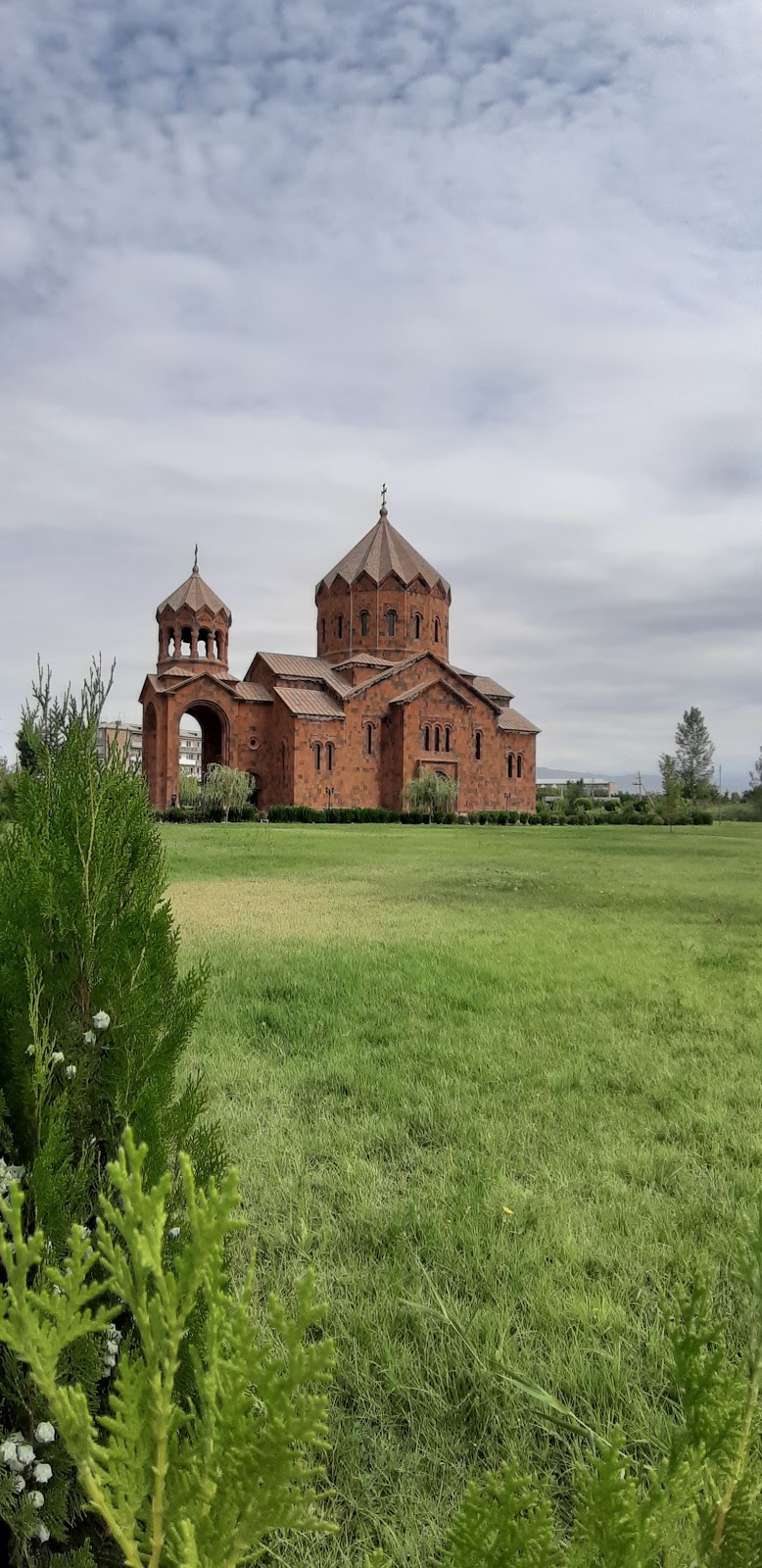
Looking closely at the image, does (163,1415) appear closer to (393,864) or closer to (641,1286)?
(641,1286)

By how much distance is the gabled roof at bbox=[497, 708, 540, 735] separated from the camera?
47844 mm

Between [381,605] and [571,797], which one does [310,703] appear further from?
[571,797]

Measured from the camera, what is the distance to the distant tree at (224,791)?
38000 mm

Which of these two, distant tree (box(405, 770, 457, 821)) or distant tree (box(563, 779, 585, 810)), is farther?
distant tree (box(563, 779, 585, 810))

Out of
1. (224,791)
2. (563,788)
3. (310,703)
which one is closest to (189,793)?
(224,791)

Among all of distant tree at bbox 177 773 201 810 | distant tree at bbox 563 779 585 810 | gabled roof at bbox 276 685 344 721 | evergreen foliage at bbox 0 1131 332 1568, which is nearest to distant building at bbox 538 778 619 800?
distant tree at bbox 563 779 585 810

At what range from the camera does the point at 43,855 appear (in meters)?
1.81

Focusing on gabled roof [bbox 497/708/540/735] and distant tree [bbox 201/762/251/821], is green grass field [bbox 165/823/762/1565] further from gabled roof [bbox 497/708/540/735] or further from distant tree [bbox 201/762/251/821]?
gabled roof [bbox 497/708/540/735]

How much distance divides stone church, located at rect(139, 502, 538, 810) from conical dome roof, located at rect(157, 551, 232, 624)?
0.07 m

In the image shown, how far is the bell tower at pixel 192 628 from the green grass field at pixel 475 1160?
34845mm

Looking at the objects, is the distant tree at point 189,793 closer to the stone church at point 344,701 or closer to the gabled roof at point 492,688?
the stone church at point 344,701

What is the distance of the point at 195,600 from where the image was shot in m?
41.6

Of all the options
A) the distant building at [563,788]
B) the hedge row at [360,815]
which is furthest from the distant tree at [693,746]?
the hedge row at [360,815]

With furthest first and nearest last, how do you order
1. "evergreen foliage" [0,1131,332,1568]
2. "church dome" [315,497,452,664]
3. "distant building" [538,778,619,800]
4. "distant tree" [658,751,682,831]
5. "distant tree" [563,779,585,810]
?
"distant building" [538,778,619,800]
"distant tree" [563,779,585,810]
"church dome" [315,497,452,664]
"distant tree" [658,751,682,831]
"evergreen foliage" [0,1131,332,1568]
